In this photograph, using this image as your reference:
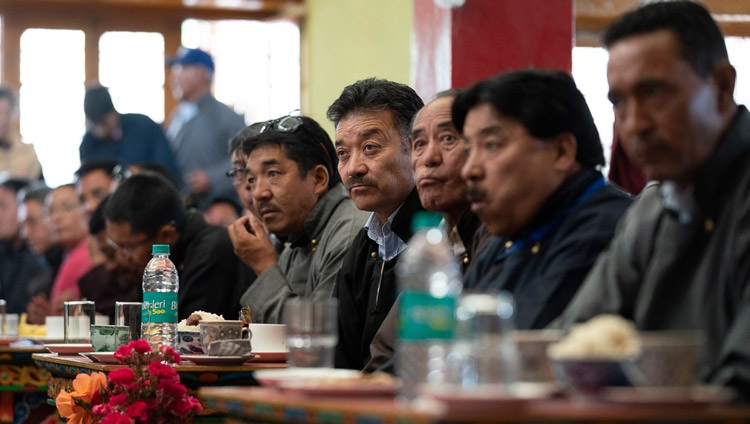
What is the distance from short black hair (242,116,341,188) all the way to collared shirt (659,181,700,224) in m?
2.44

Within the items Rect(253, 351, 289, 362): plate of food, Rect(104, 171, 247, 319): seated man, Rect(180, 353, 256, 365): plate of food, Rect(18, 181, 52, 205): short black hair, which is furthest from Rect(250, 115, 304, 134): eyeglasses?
Rect(18, 181, 52, 205): short black hair

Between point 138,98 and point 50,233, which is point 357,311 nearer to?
point 50,233

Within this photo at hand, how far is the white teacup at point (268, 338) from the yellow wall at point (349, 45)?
3.42m

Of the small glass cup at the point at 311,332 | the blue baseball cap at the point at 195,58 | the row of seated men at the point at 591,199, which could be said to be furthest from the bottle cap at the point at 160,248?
the blue baseball cap at the point at 195,58

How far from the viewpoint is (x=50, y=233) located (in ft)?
27.5

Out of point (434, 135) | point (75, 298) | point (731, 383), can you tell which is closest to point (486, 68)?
point (434, 135)

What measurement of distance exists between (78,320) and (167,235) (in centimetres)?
71

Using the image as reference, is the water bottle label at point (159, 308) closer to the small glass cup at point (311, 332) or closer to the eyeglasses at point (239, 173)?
the eyeglasses at point (239, 173)

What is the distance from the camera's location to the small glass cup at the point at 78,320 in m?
4.45

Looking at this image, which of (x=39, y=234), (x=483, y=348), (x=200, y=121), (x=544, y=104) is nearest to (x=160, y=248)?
(x=544, y=104)

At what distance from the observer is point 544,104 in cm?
253

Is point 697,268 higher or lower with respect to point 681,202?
lower

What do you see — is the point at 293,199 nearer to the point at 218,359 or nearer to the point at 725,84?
the point at 218,359

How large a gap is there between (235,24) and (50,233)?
119 inches
